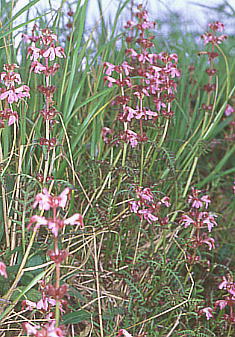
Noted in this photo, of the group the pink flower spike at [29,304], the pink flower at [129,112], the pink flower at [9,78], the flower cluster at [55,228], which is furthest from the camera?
the pink flower at [129,112]

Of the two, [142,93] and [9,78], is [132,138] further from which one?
[9,78]

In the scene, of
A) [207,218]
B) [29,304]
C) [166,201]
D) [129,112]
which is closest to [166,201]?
[166,201]

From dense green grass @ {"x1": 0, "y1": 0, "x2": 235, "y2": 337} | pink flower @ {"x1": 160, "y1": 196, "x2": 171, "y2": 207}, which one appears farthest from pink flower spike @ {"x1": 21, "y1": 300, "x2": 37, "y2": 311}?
pink flower @ {"x1": 160, "y1": 196, "x2": 171, "y2": 207}

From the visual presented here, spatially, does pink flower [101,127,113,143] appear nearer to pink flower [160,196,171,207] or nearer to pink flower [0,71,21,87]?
pink flower [160,196,171,207]

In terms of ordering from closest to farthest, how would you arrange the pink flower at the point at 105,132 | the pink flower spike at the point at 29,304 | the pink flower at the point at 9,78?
the pink flower spike at the point at 29,304
the pink flower at the point at 9,78
the pink flower at the point at 105,132

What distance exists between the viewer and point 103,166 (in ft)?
3.84

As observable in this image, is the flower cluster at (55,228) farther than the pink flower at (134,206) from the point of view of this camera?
No

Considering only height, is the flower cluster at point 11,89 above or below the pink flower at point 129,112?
above

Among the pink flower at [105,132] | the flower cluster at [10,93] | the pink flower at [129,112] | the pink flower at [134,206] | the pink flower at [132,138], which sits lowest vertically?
the pink flower at [134,206]

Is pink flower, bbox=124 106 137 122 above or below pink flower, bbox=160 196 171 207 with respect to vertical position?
above

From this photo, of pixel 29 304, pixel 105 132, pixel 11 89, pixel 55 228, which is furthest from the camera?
pixel 105 132

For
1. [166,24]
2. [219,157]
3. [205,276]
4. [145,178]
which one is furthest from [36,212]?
[166,24]

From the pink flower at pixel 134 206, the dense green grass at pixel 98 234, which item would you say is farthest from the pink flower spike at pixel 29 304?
the pink flower at pixel 134 206

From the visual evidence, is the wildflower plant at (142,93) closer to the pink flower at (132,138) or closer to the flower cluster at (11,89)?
the pink flower at (132,138)
